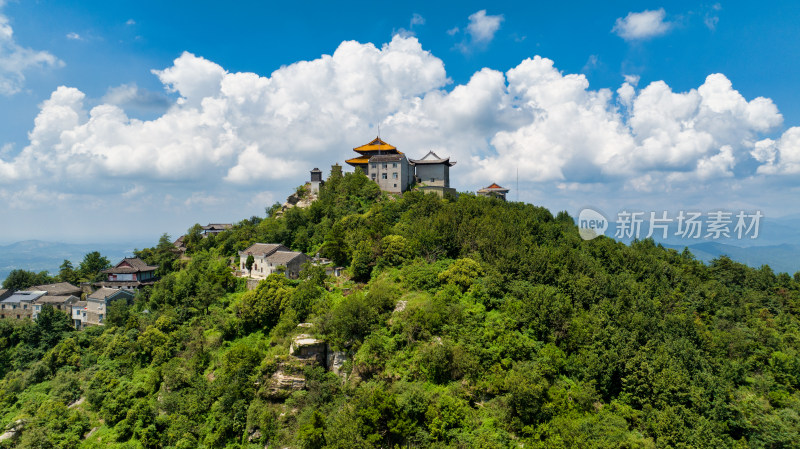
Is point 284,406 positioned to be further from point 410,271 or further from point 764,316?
point 764,316

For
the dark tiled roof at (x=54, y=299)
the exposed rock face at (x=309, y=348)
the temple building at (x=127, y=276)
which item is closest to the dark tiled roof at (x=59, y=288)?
the dark tiled roof at (x=54, y=299)

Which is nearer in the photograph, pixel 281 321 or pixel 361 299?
pixel 361 299

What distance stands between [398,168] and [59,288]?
1867 inches

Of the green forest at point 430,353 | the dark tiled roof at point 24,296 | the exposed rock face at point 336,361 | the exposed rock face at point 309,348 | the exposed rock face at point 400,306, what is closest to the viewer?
the green forest at point 430,353

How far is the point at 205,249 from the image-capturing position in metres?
56.8

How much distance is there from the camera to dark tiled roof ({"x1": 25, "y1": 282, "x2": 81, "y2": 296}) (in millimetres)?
52062

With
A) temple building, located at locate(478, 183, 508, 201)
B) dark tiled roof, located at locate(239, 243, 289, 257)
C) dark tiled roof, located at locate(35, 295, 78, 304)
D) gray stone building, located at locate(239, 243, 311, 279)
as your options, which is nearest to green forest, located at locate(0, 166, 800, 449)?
dark tiled roof, located at locate(239, 243, 289, 257)

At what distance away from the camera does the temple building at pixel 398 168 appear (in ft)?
183

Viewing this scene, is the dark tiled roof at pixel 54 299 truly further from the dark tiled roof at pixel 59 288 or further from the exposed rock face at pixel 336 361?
the exposed rock face at pixel 336 361

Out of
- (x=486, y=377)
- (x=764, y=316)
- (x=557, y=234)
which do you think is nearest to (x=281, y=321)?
(x=486, y=377)

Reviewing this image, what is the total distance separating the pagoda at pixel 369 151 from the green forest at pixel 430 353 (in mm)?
14242

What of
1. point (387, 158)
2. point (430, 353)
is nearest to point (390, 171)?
point (387, 158)

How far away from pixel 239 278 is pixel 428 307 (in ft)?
83.4

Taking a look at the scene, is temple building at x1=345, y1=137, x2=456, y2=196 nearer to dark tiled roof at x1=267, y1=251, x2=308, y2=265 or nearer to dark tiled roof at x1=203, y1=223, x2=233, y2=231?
dark tiled roof at x1=267, y1=251, x2=308, y2=265
